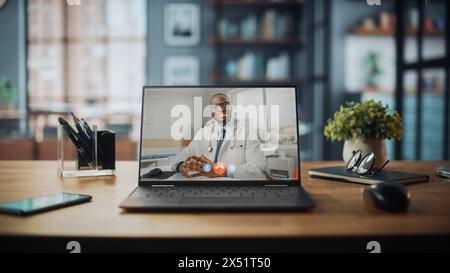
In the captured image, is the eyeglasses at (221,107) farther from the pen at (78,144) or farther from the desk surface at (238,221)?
the pen at (78,144)

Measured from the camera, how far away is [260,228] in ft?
2.29

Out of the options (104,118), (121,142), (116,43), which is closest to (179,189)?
(121,142)

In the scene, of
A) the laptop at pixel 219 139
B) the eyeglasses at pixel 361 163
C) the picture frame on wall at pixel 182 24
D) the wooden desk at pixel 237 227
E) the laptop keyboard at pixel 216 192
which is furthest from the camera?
the picture frame on wall at pixel 182 24

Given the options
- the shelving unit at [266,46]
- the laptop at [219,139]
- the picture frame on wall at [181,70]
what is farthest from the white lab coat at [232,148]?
the picture frame on wall at [181,70]

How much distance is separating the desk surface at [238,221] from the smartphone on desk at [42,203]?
→ 17mm

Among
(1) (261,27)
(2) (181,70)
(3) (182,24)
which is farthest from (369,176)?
(3) (182,24)

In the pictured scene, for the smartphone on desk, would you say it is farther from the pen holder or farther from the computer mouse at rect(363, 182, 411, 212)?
the computer mouse at rect(363, 182, 411, 212)

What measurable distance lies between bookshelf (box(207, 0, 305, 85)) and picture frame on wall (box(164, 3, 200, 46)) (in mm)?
273

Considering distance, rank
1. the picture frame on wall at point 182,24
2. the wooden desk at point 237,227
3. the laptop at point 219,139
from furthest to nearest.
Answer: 1. the picture frame on wall at point 182,24
2. the laptop at point 219,139
3. the wooden desk at point 237,227

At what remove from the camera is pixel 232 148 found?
104 cm

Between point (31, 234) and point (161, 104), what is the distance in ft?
1.61

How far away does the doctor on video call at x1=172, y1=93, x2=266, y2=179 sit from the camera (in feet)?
3.36

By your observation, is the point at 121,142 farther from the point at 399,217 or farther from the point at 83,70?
the point at 83,70

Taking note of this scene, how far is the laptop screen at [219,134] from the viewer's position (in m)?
1.03
